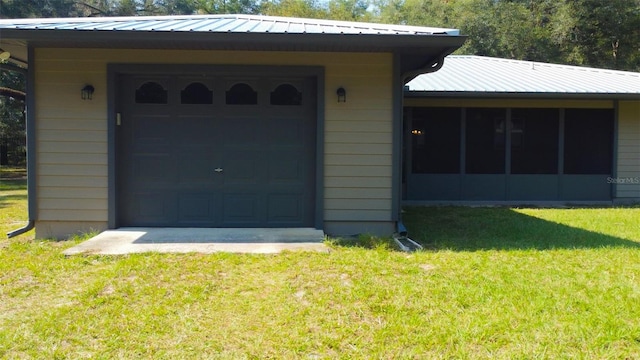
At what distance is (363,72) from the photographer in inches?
241

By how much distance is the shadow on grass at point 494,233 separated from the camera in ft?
18.8

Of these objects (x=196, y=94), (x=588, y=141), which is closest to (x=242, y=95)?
(x=196, y=94)

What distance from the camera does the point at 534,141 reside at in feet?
33.0

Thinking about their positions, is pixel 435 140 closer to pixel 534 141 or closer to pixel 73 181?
pixel 534 141

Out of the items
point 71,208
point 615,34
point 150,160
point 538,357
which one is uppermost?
point 615,34

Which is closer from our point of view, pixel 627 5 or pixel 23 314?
pixel 23 314

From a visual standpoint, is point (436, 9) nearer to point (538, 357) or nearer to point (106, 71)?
point (106, 71)

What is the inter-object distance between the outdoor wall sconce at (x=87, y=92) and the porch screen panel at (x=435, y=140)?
20.2 feet

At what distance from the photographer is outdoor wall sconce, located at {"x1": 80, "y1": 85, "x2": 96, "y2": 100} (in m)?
5.96

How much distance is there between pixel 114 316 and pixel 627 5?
24.2 metres

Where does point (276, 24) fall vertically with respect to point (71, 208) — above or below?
above

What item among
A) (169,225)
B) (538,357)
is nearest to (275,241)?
(169,225)

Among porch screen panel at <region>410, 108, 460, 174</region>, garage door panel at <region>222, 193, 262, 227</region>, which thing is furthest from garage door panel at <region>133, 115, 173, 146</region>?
porch screen panel at <region>410, 108, 460, 174</region>

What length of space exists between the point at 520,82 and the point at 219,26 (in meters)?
6.97
